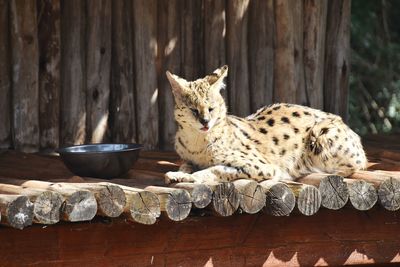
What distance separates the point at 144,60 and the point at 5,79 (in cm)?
122

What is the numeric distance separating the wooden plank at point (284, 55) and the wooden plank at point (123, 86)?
1.35 m

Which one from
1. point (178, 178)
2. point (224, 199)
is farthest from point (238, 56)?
point (224, 199)

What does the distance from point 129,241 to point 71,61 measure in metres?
2.85

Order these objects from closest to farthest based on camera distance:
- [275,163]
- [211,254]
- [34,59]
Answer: [211,254]
[275,163]
[34,59]

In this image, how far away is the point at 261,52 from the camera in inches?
363

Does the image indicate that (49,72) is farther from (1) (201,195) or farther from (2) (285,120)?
(1) (201,195)

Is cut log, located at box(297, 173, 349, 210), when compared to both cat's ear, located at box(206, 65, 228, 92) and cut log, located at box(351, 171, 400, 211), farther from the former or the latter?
cat's ear, located at box(206, 65, 228, 92)

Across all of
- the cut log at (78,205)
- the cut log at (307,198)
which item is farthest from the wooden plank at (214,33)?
the cut log at (78,205)

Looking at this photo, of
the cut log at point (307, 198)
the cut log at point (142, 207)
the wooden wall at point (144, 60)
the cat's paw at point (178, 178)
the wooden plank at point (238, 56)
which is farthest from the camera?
the wooden plank at point (238, 56)

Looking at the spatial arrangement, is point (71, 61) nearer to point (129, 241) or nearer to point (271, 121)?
point (271, 121)

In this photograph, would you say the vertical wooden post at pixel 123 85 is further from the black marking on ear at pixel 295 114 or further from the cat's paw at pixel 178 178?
the cat's paw at pixel 178 178

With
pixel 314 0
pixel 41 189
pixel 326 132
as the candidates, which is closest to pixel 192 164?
pixel 326 132

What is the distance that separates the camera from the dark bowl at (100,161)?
692 cm

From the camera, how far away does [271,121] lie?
7395mm
